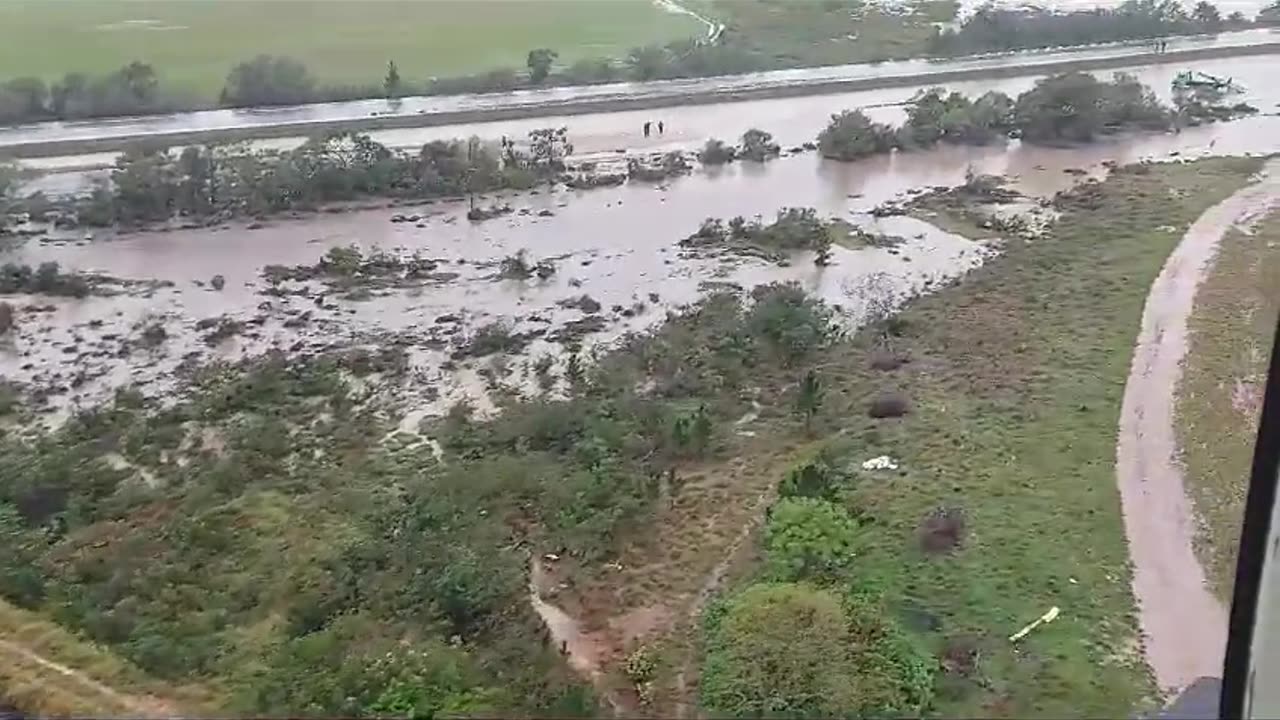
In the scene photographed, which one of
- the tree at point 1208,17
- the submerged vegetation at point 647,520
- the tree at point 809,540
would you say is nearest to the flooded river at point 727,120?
the tree at point 1208,17

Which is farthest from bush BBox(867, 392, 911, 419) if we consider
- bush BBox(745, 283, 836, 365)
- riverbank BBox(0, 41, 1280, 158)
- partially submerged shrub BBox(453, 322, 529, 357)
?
riverbank BBox(0, 41, 1280, 158)

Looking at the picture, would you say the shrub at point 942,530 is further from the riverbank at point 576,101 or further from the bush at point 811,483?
the riverbank at point 576,101

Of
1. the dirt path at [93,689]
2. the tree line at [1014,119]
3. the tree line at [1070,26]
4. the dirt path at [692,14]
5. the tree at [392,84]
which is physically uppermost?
the dirt path at [692,14]

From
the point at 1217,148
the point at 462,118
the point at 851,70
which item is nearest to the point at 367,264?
the point at 462,118

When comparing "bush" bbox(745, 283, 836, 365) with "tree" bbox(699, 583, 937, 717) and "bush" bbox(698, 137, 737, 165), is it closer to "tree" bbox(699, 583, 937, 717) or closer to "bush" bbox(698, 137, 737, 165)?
"tree" bbox(699, 583, 937, 717)

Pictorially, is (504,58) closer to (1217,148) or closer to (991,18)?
(991,18)

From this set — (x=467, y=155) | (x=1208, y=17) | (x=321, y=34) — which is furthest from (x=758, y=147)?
(x=1208, y=17)

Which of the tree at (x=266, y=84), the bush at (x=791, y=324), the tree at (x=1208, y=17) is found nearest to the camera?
the bush at (x=791, y=324)
